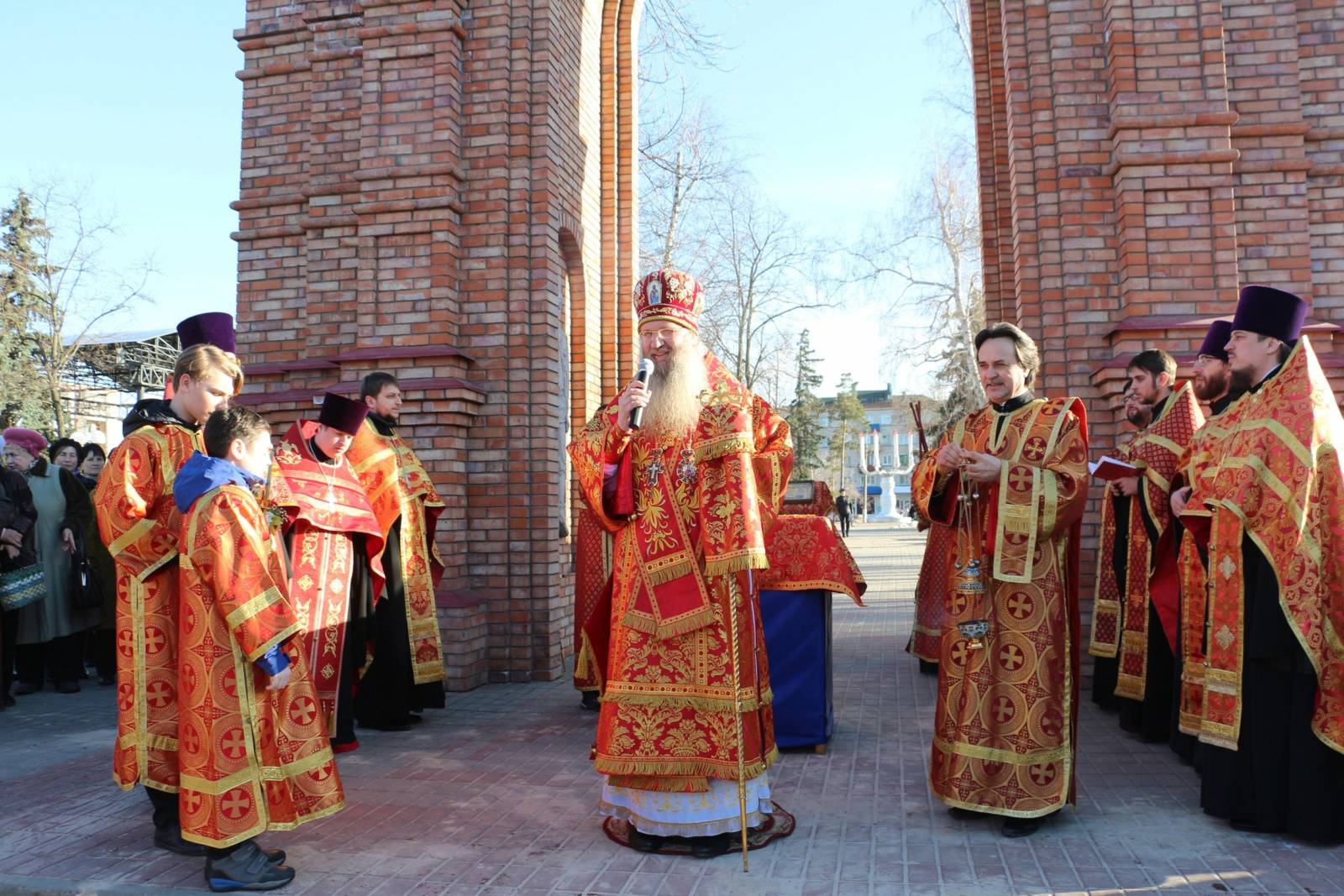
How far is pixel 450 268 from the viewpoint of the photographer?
779 centimetres

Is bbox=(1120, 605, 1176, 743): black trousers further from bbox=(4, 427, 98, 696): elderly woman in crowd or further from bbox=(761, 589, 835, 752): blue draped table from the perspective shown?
bbox=(4, 427, 98, 696): elderly woman in crowd

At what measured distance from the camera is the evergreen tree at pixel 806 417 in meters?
59.5

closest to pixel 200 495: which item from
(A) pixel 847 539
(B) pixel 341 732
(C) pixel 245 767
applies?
(C) pixel 245 767

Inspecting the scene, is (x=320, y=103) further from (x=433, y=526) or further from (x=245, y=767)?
(x=245, y=767)

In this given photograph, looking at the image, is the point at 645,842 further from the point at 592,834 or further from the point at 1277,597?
the point at 1277,597

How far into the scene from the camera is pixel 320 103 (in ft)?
27.7

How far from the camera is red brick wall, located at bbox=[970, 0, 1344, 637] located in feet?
22.1

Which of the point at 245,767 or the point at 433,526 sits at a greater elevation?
the point at 433,526

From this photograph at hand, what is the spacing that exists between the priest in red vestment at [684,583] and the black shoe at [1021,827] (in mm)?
1031

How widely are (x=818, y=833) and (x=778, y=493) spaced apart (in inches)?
57.9

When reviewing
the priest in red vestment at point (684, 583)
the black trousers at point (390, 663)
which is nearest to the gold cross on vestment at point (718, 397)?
the priest in red vestment at point (684, 583)

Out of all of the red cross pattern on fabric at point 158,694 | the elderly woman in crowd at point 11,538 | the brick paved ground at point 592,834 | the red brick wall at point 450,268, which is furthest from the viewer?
the red brick wall at point 450,268

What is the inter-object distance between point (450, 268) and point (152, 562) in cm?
433

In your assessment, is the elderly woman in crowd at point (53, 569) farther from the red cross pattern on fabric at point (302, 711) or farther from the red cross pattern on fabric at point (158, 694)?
the red cross pattern on fabric at point (302, 711)
